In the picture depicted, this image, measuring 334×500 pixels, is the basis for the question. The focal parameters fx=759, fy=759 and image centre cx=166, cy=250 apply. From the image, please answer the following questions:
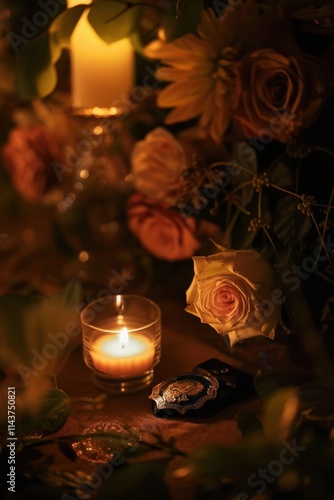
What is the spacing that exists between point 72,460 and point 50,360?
0.58ft

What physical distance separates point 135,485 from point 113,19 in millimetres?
597

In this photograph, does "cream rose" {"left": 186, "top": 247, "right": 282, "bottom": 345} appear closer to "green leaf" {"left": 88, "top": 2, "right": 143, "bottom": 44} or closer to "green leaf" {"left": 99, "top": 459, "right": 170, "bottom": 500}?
"green leaf" {"left": 99, "top": 459, "right": 170, "bottom": 500}

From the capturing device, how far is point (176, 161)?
0.98 m

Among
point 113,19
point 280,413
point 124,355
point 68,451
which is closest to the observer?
point 280,413

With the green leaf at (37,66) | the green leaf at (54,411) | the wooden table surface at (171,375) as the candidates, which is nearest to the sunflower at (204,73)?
the green leaf at (37,66)

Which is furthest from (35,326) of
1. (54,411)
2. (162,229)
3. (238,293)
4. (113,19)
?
(113,19)

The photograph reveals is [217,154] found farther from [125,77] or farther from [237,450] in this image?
[237,450]

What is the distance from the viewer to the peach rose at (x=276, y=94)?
34.1 inches

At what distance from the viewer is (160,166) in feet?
3.27

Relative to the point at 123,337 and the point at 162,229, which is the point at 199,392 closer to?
the point at 123,337

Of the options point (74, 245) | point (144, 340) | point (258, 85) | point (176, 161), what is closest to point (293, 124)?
point (258, 85)

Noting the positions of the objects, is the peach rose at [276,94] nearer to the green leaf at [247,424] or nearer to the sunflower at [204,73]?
the sunflower at [204,73]

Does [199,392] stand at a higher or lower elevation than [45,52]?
lower

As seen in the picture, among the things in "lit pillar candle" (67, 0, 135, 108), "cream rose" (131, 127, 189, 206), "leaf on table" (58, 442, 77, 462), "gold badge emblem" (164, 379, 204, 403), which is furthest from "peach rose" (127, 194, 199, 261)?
"leaf on table" (58, 442, 77, 462)
